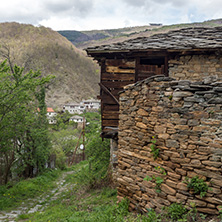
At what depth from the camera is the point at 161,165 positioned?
377 centimetres

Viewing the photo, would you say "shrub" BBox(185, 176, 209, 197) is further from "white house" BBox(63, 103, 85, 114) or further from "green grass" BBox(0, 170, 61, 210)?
"white house" BBox(63, 103, 85, 114)

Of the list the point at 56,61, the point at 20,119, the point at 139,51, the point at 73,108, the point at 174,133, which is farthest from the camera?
the point at 56,61

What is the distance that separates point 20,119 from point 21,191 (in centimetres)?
363

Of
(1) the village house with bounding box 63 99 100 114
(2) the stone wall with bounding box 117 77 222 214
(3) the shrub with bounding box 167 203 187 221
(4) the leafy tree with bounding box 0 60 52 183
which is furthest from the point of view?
(1) the village house with bounding box 63 99 100 114

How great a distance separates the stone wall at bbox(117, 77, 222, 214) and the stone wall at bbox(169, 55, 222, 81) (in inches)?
119

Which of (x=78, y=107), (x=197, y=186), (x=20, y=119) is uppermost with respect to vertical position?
(x=20, y=119)

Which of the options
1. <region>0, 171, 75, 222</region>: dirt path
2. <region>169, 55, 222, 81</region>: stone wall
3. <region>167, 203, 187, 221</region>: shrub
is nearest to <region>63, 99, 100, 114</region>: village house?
<region>0, 171, 75, 222</region>: dirt path

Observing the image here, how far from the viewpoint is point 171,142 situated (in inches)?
141

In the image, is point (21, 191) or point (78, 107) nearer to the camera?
point (21, 191)

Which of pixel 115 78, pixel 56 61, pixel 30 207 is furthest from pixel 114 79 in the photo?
pixel 56 61

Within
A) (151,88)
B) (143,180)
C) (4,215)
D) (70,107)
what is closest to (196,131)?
(151,88)

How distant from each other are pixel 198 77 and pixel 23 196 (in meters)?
9.35

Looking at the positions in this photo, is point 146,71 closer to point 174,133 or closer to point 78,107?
point 174,133

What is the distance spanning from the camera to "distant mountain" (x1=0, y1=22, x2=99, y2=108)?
62.2 meters
